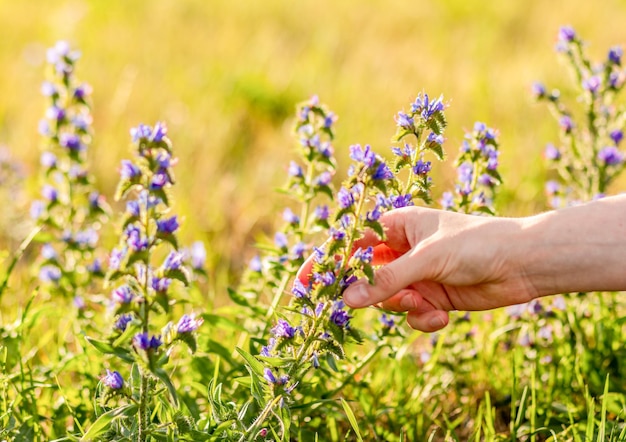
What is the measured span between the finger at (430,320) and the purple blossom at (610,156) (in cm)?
141

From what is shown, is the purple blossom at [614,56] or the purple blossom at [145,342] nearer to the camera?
the purple blossom at [145,342]

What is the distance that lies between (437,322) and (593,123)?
1542 millimetres

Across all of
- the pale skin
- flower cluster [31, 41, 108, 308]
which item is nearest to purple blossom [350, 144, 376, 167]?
the pale skin

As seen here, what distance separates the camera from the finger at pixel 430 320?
221 centimetres

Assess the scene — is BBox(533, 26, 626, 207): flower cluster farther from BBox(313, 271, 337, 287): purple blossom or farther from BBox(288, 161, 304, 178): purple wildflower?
→ BBox(313, 271, 337, 287): purple blossom

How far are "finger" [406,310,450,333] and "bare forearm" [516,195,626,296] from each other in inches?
10.1

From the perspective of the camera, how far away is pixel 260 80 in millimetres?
5945

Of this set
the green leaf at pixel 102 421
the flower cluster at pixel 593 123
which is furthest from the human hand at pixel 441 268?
the flower cluster at pixel 593 123

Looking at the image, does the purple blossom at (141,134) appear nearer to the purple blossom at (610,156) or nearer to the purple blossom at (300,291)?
the purple blossom at (300,291)

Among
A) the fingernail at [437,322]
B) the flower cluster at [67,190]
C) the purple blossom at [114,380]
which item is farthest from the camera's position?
the flower cluster at [67,190]

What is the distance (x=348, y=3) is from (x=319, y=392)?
6826 millimetres

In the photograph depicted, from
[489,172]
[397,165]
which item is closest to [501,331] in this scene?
[489,172]

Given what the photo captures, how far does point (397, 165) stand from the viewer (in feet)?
7.12

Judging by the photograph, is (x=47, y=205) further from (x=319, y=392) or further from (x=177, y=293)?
(x=319, y=392)
